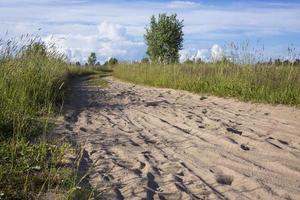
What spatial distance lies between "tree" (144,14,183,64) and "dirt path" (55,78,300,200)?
32.2 m

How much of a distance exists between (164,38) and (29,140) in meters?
36.7

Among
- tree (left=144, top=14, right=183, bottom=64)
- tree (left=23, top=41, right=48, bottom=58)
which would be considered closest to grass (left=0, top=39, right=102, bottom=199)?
tree (left=23, top=41, right=48, bottom=58)

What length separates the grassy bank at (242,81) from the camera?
11.6m

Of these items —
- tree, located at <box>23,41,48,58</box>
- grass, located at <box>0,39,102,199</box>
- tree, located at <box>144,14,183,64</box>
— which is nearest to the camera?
grass, located at <box>0,39,102,199</box>

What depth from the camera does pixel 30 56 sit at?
34.3ft

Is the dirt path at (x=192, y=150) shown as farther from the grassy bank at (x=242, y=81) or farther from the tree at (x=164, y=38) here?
the tree at (x=164, y=38)

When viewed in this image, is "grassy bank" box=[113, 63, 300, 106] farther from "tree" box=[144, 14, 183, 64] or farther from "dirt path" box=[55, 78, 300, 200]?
"tree" box=[144, 14, 183, 64]

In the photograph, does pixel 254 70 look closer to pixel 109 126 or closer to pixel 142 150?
pixel 109 126

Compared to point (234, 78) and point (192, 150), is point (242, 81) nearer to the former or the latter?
point (234, 78)

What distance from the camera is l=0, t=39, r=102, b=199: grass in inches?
177

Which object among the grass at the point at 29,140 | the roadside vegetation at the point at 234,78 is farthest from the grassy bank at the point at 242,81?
the grass at the point at 29,140

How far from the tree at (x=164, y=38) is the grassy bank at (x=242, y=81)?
76.8ft

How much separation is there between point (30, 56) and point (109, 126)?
297cm

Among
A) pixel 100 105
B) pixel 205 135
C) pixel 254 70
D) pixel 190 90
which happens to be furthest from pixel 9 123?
pixel 190 90
